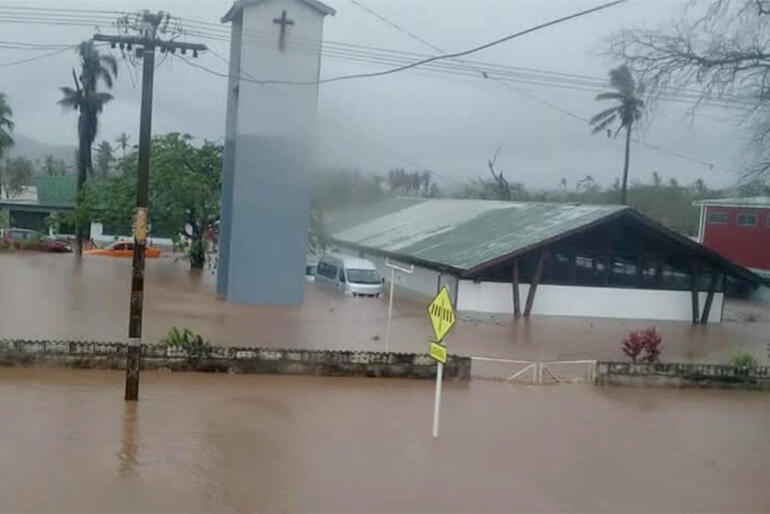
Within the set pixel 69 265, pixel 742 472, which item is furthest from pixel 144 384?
pixel 69 265

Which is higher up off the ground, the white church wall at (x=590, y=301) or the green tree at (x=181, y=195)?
the green tree at (x=181, y=195)

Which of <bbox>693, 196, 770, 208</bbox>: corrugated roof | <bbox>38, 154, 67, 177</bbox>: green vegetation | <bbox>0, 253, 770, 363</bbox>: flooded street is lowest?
<bbox>0, 253, 770, 363</bbox>: flooded street

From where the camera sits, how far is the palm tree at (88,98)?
44.1 metres

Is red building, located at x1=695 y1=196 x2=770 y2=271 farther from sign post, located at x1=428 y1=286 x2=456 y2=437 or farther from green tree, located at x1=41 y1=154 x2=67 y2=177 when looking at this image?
green tree, located at x1=41 y1=154 x2=67 y2=177

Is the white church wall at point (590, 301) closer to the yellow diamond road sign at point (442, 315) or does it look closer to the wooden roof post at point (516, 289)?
the wooden roof post at point (516, 289)

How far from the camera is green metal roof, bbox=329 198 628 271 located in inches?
1114

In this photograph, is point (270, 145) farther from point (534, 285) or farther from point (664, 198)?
point (664, 198)

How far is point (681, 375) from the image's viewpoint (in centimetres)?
1609

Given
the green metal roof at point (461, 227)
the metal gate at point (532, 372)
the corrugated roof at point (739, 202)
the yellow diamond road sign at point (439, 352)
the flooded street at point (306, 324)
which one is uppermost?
the corrugated roof at point (739, 202)

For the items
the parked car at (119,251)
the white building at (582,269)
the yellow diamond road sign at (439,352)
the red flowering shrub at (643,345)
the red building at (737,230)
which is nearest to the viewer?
the yellow diamond road sign at (439,352)

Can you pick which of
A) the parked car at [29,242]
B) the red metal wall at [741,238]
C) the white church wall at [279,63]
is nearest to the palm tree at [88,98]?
the parked car at [29,242]

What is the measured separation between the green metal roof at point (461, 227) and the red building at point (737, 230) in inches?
384

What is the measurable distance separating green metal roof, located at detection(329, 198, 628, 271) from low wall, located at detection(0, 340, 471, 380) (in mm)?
12216

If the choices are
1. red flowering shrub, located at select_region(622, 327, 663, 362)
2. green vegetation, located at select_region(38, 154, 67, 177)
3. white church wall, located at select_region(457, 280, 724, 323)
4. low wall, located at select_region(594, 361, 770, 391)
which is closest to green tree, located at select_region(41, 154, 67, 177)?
green vegetation, located at select_region(38, 154, 67, 177)
